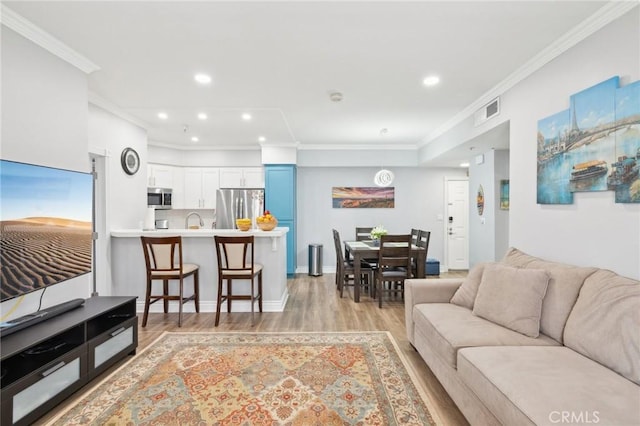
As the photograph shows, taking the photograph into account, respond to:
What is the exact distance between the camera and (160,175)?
6258 millimetres

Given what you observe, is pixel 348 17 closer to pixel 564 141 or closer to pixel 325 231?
pixel 564 141

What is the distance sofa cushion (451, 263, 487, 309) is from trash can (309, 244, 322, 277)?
12.5ft

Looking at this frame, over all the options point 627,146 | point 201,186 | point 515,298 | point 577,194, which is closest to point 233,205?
point 201,186

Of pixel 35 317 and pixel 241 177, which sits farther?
pixel 241 177

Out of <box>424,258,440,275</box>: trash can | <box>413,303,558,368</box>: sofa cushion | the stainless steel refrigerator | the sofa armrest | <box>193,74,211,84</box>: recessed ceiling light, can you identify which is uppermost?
<box>193,74,211,84</box>: recessed ceiling light

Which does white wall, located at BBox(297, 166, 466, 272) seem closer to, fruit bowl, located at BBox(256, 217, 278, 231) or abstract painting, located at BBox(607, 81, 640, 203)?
fruit bowl, located at BBox(256, 217, 278, 231)

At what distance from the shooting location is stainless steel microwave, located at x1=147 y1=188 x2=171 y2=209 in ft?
19.3

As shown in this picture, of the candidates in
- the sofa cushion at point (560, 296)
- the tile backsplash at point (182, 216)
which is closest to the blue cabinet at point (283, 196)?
the tile backsplash at point (182, 216)

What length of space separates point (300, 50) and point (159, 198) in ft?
15.1

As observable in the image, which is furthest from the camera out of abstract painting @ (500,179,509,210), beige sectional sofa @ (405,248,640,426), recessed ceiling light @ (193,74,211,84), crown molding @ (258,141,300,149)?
crown molding @ (258,141,300,149)

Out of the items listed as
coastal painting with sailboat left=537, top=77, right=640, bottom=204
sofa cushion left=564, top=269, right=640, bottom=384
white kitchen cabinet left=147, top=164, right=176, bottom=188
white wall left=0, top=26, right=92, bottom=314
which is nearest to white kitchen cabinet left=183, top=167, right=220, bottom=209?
white kitchen cabinet left=147, top=164, right=176, bottom=188

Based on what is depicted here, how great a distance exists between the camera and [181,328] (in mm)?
3559

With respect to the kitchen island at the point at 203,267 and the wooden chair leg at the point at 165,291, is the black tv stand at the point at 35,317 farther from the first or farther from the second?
the kitchen island at the point at 203,267

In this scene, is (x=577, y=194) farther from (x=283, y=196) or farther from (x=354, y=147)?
(x=283, y=196)
